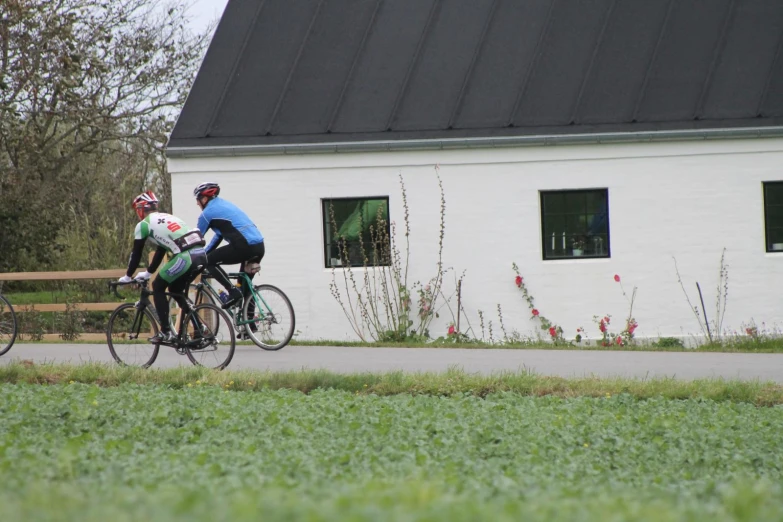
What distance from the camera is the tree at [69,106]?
20.8 m

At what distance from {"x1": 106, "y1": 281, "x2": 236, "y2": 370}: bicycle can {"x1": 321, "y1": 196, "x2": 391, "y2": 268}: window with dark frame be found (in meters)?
5.21

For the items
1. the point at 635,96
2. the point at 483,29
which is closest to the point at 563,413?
the point at 635,96

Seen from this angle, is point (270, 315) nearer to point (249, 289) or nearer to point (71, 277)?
point (249, 289)

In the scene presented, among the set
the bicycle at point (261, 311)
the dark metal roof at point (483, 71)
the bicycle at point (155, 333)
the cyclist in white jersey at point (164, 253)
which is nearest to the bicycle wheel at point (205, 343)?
the bicycle at point (155, 333)

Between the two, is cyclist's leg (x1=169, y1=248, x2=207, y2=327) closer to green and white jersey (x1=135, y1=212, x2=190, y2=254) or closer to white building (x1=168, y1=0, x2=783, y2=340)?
green and white jersey (x1=135, y1=212, x2=190, y2=254)

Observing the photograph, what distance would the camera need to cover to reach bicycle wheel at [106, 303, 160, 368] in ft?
36.0

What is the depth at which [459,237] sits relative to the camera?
16016 mm

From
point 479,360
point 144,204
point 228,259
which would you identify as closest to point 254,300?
point 228,259

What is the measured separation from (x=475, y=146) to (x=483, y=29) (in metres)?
2.45

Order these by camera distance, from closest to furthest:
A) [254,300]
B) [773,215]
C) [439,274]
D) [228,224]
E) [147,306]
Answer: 1. [147,306]
2. [228,224]
3. [254,300]
4. [439,274]
5. [773,215]

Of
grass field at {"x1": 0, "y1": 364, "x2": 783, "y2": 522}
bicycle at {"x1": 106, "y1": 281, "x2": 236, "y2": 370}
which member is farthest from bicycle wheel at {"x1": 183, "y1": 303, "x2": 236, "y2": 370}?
grass field at {"x1": 0, "y1": 364, "x2": 783, "y2": 522}

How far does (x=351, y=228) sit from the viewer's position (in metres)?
16.3

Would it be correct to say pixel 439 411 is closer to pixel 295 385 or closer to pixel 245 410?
pixel 245 410

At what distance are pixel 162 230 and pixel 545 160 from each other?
7.34m
